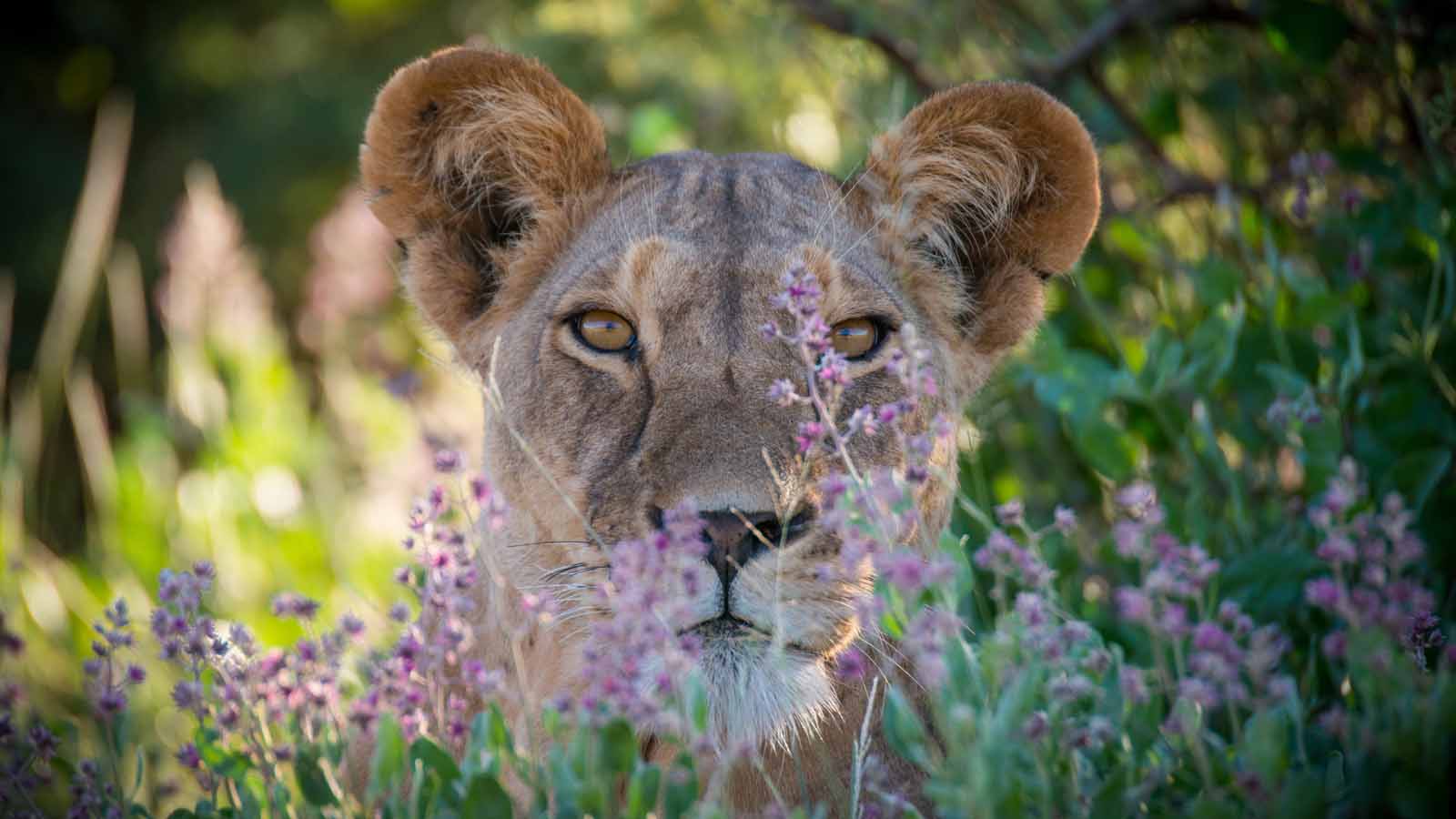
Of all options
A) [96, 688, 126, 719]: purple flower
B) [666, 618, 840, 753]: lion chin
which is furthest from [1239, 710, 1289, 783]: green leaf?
[96, 688, 126, 719]: purple flower

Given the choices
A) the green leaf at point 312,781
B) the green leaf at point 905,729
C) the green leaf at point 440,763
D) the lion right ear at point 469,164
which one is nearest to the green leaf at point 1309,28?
the lion right ear at point 469,164

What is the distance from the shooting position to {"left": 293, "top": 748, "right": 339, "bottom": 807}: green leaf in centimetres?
235

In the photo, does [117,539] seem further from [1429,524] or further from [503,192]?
[1429,524]

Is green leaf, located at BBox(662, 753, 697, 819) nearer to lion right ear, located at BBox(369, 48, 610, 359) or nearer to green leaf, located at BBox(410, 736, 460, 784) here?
green leaf, located at BBox(410, 736, 460, 784)

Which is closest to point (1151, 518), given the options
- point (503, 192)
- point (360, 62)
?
point (503, 192)

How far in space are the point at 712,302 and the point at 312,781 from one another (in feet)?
4.10

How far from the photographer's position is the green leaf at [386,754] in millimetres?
2152

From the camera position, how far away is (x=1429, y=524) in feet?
11.6

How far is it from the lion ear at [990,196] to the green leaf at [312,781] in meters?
1.80

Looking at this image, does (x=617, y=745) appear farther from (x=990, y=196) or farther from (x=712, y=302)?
(x=990, y=196)

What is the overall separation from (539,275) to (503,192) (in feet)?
0.93

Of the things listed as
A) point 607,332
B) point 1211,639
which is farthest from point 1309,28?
point 1211,639

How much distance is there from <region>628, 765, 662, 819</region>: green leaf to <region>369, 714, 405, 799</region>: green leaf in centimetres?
39

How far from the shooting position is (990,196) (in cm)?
338
